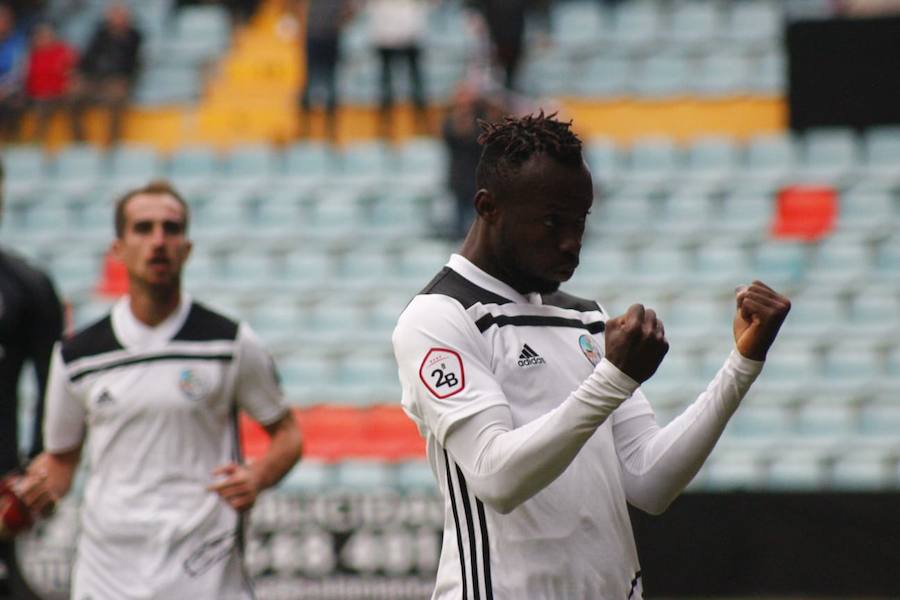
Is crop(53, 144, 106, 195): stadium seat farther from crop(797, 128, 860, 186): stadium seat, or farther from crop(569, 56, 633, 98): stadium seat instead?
crop(797, 128, 860, 186): stadium seat

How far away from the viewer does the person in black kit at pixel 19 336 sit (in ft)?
17.8

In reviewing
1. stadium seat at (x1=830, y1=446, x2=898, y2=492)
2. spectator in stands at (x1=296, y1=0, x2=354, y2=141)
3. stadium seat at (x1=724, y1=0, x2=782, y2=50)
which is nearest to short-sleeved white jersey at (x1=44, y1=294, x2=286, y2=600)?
stadium seat at (x1=830, y1=446, x2=898, y2=492)

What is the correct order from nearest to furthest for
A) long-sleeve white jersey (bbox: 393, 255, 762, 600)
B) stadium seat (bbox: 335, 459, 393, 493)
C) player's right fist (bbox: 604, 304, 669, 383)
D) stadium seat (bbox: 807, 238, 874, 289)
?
player's right fist (bbox: 604, 304, 669, 383) < long-sleeve white jersey (bbox: 393, 255, 762, 600) < stadium seat (bbox: 335, 459, 393, 493) < stadium seat (bbox: 807, 238, 874, 289)

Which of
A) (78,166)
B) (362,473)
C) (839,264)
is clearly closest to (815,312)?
(839,264)

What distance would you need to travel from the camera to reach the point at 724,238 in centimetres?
1246

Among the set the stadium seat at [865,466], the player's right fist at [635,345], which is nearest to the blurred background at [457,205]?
the stadium seat at [865,466]

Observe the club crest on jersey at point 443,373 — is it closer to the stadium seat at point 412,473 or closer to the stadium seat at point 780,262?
the stadium seat at point 412,473

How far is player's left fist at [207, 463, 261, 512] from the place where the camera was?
4.91 metres

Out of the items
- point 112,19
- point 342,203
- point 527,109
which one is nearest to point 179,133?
point 112,19

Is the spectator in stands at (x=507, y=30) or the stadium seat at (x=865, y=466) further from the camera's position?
the spectator in stands at (x=507, y=30)

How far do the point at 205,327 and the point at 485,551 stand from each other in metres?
2.21

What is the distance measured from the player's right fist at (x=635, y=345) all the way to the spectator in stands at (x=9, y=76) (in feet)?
42.1

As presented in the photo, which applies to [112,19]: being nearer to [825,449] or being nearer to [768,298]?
[825,449]

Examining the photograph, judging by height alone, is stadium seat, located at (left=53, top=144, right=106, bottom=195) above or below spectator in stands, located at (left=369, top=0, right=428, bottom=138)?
below
